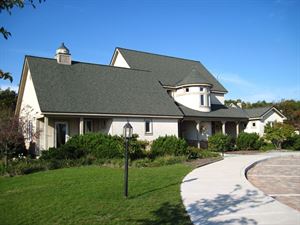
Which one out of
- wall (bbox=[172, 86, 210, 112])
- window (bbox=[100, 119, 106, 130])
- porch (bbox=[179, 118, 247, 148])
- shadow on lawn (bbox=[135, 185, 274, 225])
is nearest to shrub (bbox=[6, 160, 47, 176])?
window (bbox=[100, 119, 106, 130])

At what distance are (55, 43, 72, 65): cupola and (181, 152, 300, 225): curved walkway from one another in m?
17.8

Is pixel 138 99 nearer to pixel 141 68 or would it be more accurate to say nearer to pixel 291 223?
pixel 141 68

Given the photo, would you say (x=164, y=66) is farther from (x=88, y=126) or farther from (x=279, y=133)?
(x=88, y=126)

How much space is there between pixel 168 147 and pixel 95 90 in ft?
25.9

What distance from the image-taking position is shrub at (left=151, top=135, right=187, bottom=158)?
22.3m

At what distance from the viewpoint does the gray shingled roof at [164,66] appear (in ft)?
112

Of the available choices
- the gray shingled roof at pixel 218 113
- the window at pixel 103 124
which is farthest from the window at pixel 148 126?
the gray shingled roof at pixel 218 113

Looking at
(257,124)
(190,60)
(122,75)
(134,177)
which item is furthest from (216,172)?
(190,60)

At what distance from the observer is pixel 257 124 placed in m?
36.9

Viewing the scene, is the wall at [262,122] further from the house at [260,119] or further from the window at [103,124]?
the window at [103,124]

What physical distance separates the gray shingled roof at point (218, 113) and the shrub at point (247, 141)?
8.33ft

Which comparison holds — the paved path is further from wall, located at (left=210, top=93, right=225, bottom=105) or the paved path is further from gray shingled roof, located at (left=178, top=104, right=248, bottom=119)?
wall, located at (left=210, top=93, right=225, bottom=105)

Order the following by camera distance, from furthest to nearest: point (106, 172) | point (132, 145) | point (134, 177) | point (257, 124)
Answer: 1. point (257, 124)
2. point (132, 145)
3. point (106, 172)
4. point (134, 177)

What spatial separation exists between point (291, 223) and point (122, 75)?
2396cm
